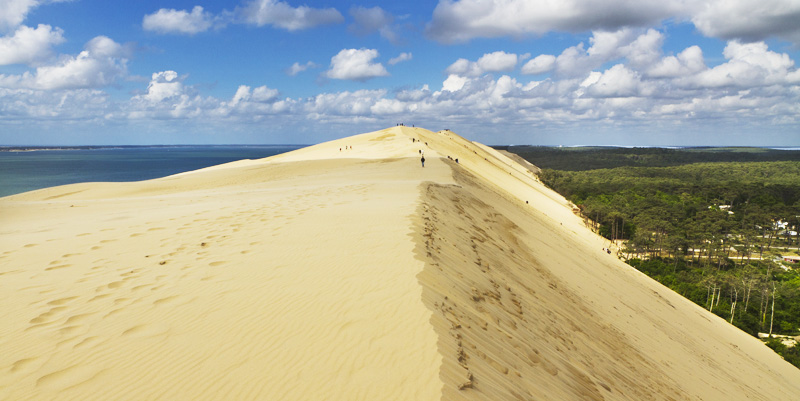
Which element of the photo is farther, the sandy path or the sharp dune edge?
the sharp dune edge

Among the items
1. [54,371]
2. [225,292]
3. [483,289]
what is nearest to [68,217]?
[225,292]

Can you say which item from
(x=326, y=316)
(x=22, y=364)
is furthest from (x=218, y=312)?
(x=22, y=364)

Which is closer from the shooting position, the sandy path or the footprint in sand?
the sandy path

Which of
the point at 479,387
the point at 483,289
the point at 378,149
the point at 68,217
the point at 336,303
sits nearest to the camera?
the point at 479,387

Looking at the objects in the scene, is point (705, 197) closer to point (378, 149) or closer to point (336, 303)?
point (378, 149)

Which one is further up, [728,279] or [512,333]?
[512,333]

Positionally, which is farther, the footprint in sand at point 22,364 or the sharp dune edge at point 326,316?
the footprint in sand at point 22,364

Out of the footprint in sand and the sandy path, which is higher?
the sandy path

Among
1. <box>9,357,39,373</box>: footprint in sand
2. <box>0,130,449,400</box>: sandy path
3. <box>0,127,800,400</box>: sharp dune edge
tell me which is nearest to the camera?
<box>0,130,449,400</box>: sandy path

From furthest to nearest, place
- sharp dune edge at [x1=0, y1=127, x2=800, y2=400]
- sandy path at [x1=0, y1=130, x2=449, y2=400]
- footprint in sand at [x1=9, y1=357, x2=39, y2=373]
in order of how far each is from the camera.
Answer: footprint in sand at [x1=9, y1=357, x2=39, y2=373] → sharp dune edge at [x1=0, y1=127, x2=800, y2=400] → sandy path at [x1=0, y1=130, x2=449, y2=400]
